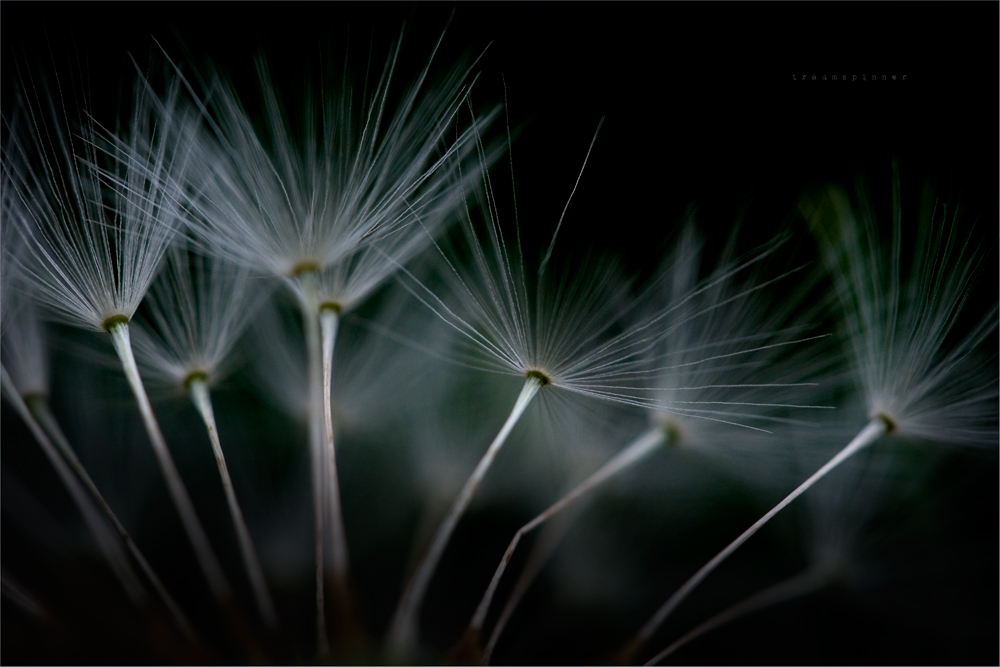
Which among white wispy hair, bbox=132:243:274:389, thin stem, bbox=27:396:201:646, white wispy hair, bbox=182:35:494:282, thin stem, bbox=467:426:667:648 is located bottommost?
thin stem, bbox=27:396:201:646

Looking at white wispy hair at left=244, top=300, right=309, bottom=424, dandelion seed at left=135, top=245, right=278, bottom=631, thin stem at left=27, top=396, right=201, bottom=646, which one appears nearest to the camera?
thin stem at left=27, top=396, right=201, bottom=646

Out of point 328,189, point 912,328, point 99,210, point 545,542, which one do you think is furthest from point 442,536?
point 912,328

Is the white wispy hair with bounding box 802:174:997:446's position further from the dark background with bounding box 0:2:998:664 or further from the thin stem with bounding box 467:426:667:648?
the thin stem with bounding box 467:426:667:648

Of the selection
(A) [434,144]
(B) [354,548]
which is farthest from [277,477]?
(A) [434,144]

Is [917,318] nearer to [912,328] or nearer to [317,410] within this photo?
[912,328]

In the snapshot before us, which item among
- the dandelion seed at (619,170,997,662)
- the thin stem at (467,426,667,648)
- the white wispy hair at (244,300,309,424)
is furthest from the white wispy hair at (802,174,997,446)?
the white wispy hair at (244,300,309,424)

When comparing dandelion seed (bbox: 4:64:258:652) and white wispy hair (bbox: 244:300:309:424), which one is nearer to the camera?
dandelion seed (bbox: 4:64:258:652)
